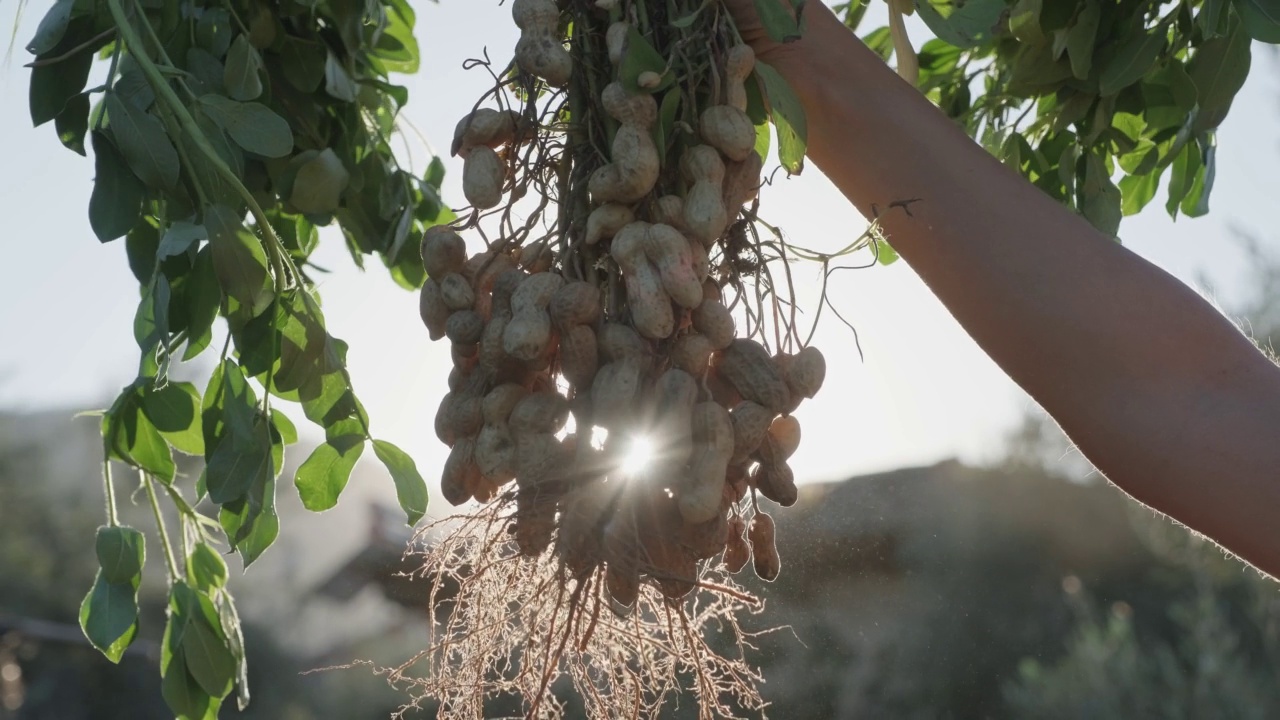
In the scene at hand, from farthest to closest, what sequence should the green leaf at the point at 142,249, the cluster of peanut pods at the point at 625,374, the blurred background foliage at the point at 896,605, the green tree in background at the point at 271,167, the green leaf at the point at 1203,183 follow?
the blurred background foliage at the point at 896,605, the green leaf at the point at 1203,183, the green leaf at the point at 142,249, the green tree in background at the point at 271,167, the cluster of peanut pods at the point at 625,374

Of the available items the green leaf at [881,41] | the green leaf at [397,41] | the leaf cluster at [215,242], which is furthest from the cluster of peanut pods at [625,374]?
the green leaf at [881,41]

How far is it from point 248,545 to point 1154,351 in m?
0.41

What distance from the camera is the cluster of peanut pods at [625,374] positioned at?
1.29 ft

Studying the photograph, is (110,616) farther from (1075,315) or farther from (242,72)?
(1075,315)

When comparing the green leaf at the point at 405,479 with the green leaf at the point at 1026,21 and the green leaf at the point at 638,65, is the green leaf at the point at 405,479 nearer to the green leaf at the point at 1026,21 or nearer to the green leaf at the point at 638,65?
the green leaf at the point at 638,65

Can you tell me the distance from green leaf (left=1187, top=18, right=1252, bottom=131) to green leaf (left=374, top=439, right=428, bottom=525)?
18.1 inches

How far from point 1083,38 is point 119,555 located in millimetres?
569

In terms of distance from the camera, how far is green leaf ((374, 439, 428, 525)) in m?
0.56

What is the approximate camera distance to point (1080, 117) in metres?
0.70

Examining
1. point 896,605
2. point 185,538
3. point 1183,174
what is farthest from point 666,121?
point 896,605

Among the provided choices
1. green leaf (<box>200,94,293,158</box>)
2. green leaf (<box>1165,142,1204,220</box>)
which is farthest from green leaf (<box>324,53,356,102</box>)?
green leaf (<box>1165,142,1204,220</box>)

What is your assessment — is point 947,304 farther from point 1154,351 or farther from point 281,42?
point 281,42

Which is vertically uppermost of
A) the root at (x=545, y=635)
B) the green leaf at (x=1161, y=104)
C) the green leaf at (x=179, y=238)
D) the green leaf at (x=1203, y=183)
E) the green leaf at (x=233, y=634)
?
the green leaf at (x=1161, y=104)

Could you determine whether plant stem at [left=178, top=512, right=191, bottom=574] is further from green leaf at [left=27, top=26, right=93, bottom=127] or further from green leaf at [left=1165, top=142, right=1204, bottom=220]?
green leaf at [left=1165, top=142, right=1204, bottom=220]
